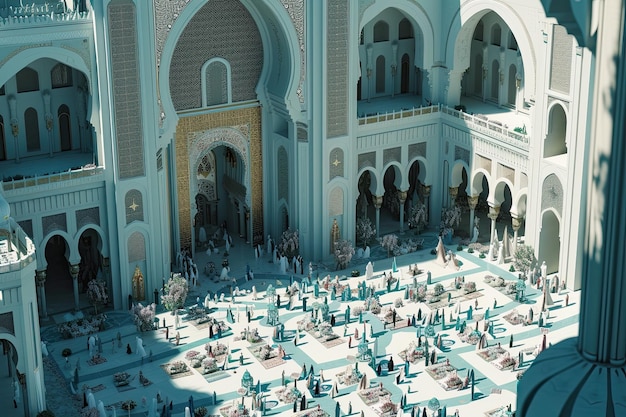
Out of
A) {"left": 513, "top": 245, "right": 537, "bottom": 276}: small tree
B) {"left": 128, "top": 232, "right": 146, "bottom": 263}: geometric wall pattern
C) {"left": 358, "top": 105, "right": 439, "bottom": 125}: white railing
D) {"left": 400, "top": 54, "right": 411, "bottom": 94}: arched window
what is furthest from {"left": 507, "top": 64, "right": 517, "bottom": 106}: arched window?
{"left": 128, "top": 232, "right": 146, "bottom": 263}: geometric wall pattern

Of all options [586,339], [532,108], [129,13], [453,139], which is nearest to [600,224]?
[586,339]

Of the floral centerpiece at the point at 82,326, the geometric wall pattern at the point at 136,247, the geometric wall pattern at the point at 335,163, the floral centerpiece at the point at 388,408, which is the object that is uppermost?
the geometric wall pattern at the point at 335,163

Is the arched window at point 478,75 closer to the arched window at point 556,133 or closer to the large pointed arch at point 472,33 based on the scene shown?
the large pointed arch at point 472,33

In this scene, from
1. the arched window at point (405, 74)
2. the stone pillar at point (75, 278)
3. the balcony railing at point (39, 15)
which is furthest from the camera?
the arched window at point (405, 74)

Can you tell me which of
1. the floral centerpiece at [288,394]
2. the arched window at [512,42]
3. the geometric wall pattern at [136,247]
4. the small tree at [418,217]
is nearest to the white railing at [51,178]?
the geometric wall pattern at [136,247]

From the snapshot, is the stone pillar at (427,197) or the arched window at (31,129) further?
the stone pillar at (427,197)

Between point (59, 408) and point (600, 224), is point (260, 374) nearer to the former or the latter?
point (59, 408)
